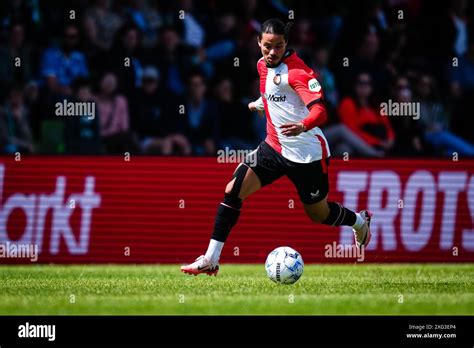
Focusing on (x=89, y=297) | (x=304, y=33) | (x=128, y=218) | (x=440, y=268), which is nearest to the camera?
(x=89, y=297)

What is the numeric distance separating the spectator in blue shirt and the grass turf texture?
5.09m

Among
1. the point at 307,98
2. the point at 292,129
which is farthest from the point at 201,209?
the point at 292,129

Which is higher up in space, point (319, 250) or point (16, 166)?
point (16, 166)

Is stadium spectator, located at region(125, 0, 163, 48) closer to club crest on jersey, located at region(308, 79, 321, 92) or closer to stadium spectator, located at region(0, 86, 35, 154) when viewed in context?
stadium spectator, located at region(0, 86, 35, 154)

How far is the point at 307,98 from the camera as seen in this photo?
10672mm

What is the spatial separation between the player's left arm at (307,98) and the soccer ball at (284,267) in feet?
4.50

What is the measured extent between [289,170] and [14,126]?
704 centimetres

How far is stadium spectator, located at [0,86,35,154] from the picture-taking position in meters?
16.9

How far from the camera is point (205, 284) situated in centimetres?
1121

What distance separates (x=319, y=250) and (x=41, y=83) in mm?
5708

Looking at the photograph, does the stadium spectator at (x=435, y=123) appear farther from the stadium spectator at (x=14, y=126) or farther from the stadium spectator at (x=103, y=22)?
the stadium spectator at (x=14, y=126)

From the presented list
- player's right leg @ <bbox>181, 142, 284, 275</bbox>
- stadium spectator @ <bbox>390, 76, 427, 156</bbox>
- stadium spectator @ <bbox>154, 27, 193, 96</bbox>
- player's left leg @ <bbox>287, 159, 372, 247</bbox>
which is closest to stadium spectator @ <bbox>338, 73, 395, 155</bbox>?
stadium spectator @ <bbox>390, 76, 427, 156</bbox>

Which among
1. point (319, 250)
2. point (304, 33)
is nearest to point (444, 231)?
point (319, 250)

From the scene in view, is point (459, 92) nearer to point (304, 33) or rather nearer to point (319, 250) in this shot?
point (304, 33)
